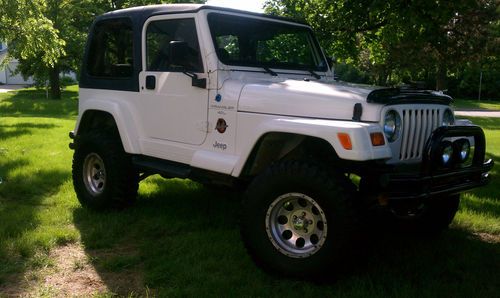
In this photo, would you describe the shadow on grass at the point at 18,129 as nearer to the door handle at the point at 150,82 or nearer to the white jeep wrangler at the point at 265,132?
the white jeep wrangler at the point at 265,132

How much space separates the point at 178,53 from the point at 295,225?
1685 millimetres

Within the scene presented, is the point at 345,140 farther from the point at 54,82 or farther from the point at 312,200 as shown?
the point at 54,82

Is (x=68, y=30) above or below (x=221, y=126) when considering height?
above

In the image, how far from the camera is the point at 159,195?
20.0 ft

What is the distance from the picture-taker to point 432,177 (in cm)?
336

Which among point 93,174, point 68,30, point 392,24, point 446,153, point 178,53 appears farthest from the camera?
point 68,30

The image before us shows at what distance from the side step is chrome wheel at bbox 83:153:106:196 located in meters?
0.66

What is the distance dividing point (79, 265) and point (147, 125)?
147cm

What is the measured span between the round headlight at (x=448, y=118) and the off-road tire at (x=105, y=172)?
3.03 m

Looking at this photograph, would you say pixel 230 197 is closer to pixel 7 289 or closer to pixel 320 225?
pixel 320 225

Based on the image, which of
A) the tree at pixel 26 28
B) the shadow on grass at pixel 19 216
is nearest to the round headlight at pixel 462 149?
the shadow on grass at pixel 19 216

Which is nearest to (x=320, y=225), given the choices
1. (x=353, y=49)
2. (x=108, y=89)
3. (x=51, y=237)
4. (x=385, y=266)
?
(x=385, y=266)

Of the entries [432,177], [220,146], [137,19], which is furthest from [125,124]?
[432,177]

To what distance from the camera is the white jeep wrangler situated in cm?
337
